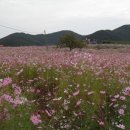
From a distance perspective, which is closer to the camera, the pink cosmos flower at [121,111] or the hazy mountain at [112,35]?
the pink cosmos flower at [121,111]

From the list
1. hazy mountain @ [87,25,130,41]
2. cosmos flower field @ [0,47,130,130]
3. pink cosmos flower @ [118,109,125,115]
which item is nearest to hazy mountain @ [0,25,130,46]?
hazy mountain @ [87,25,130,41]

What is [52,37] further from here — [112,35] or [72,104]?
[72,104]

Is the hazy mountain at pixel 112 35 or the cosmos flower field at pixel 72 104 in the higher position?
the cosmos flower field at pixel 72 104

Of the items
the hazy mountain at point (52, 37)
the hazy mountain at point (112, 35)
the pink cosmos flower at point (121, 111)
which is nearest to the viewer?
the pink cosmos flower at point (121, 111)

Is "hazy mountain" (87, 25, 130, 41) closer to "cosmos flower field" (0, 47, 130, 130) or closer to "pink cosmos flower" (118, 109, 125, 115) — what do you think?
"cosmos flower field" (0, 47, 130, 130)

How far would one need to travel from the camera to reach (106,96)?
679 cm

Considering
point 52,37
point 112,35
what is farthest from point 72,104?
point 112,35

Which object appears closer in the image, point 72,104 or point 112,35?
point 72,104

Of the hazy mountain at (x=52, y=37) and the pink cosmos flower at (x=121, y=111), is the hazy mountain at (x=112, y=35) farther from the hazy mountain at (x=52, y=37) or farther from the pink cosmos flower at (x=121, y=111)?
the pink cosmos flower at (x=121, y=111)

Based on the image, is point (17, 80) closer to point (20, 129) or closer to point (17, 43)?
point (20, 129)

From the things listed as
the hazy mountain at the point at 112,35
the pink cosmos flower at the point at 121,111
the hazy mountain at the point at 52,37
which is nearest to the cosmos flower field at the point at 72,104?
the pink cosmos flower at the point at 121,111

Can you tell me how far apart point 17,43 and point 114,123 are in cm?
6214

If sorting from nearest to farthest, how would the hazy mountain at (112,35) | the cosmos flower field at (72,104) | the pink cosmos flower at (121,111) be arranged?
the cosmos flower field at (72,104) < the pink cosmos flower at (121,111) < the hazy mountain at (112,35)

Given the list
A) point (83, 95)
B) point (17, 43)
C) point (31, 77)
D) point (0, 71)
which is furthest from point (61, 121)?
point (17, 43)
